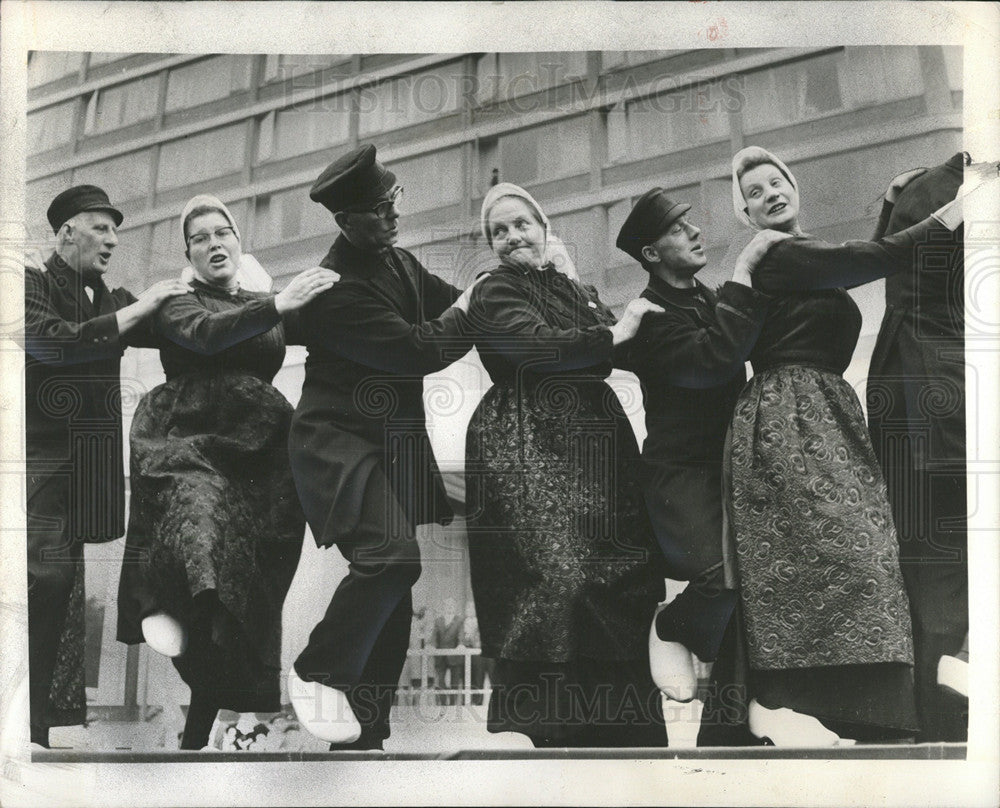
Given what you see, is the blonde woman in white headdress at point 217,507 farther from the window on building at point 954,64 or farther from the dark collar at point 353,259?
the window on building at point 954,64

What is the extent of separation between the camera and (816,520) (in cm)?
509

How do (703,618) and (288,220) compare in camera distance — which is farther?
(288,220)

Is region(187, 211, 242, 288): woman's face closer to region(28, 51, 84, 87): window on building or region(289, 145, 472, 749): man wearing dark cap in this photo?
region(289, 145, 472, 749): man wearing dark cap

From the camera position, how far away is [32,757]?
5148mm

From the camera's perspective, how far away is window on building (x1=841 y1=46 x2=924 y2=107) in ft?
17.6

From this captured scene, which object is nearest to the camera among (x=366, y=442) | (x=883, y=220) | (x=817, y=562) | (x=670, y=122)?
(x=817, y=562)

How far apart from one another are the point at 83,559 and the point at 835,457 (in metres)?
3.19

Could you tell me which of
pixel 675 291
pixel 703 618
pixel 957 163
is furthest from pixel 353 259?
pixel 957 163

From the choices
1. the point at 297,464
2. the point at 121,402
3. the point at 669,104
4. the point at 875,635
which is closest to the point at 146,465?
the point at 121,402

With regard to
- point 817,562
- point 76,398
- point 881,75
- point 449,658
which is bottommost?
point 449,658

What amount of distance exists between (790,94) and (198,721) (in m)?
3.70

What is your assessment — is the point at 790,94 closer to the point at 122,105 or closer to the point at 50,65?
the point at 122,105

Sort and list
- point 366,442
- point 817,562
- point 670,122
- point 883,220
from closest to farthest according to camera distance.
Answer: point 817,562
point 366,442
point 883,220
point 670,122

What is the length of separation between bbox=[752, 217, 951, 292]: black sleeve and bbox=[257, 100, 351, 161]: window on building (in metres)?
1.93
